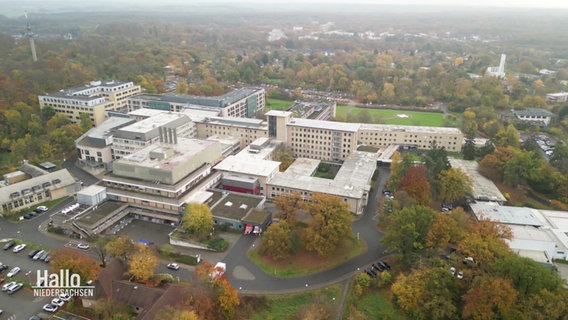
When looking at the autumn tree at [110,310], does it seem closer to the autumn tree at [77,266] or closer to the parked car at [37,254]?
the autumn tree at [77,266]

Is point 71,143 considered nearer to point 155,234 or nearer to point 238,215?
point 155,234

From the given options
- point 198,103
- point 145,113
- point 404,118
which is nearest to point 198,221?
point 145,113

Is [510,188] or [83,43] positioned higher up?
[83,43]

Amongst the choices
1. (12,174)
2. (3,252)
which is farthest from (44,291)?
(12,174)

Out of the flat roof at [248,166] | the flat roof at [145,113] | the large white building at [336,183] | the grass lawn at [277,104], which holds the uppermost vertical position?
the flat roof at [145,113]

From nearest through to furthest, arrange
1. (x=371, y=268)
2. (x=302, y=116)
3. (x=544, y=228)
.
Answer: (x=371, y=268), (x=544, y=228), (x=302, y=116)

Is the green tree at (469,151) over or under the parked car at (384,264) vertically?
over

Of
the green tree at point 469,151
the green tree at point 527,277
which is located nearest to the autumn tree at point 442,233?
the green tree at point 527,277
